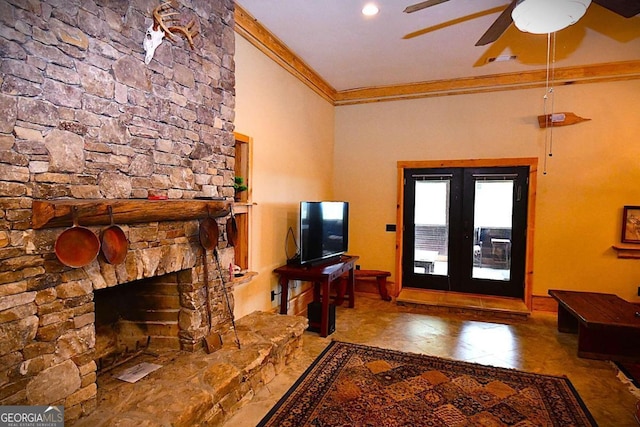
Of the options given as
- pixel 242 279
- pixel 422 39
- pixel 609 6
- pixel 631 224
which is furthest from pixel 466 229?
pixel 242 279

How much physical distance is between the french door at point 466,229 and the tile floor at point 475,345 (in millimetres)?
652

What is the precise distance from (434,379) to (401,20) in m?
3.22

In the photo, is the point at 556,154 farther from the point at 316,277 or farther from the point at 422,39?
the point at 316,277

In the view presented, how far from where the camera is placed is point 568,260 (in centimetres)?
465

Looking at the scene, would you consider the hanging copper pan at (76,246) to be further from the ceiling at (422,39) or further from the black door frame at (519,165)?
the black door frame at (519,165)

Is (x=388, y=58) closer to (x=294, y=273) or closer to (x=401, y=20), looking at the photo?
(x=401, y=20)

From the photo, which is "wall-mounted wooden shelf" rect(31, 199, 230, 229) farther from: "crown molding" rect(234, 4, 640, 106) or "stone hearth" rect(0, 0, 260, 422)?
"crown molding" rect(234, 4, 640, 106)

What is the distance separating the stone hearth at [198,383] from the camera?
1904mm

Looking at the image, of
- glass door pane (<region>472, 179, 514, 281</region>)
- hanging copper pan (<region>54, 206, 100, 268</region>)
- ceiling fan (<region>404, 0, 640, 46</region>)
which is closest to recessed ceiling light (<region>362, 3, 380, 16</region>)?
ceiling fan (<region>404, 0, 640, 46</region>)

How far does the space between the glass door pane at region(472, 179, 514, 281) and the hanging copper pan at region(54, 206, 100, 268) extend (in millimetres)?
4701

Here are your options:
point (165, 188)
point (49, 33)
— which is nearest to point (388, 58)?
point (165, 188)

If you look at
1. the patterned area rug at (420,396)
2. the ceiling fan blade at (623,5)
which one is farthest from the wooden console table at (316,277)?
the ceiling fan blade at (623,5)

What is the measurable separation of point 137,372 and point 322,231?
2.46 m

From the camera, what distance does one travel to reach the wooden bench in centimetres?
305
